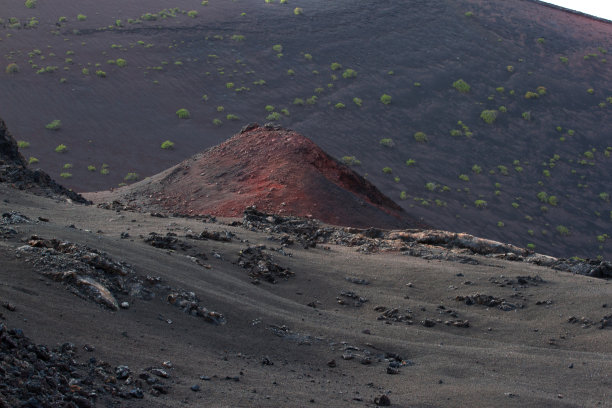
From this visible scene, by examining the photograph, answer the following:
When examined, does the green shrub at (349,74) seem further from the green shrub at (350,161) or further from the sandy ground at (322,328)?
the sandy ground at (322,328)

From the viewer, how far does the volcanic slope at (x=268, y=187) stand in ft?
63.3

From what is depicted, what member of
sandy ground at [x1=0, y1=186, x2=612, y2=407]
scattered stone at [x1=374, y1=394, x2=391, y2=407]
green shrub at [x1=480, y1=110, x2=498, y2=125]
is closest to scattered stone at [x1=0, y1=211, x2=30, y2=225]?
sandy ground at [x1=0, y1=186, x2=612, y2=407]

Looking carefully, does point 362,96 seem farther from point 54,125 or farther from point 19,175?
point 19,175

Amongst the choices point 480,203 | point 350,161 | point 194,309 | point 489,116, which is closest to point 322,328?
point 194,309

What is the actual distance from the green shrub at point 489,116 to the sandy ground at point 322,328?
Answer: 31.9 metres

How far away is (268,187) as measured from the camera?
20188 mm

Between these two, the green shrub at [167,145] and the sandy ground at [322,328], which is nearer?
the sandy ground at [322,328]

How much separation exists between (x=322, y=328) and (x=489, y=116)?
38.4 meters

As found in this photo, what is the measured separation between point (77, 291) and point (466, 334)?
20.1ft

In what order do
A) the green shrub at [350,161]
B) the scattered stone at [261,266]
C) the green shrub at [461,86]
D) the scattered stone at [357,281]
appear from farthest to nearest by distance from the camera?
1. the green shrub at [461,86]
2. the green shrub at [350,161]
3. the scattered stone at [357,281]
4. the scattered stone at [261,266]

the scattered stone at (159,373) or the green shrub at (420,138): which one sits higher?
the scattered stone at (159,373)

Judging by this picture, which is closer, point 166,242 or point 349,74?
point 166,242

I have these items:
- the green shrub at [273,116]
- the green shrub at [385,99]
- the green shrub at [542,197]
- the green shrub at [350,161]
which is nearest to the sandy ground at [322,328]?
the green shrub at [350,161]

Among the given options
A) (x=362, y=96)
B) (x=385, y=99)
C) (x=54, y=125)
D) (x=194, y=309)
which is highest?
(x=385, y=99)
